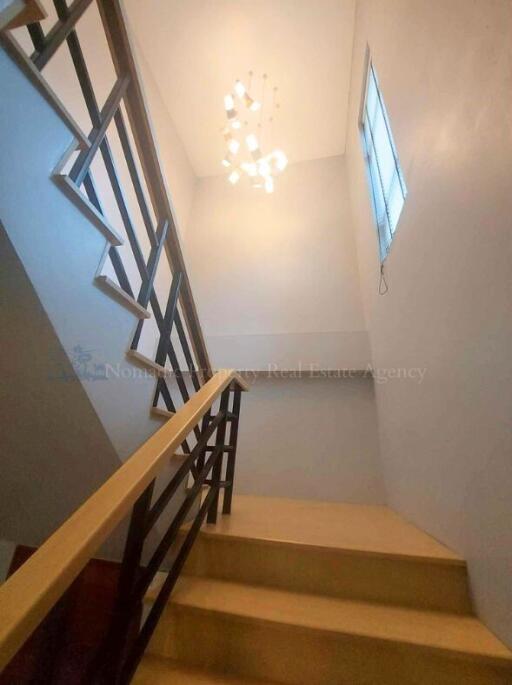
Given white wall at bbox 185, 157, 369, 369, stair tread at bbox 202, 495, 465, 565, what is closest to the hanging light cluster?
white wall at bbox 185, 157, 369, 369

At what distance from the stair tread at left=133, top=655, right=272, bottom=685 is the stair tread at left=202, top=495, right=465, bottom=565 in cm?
42

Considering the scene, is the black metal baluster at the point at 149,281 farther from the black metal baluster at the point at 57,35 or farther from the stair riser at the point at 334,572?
the stair riser at the point at 334,572

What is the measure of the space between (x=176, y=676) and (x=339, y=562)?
2.17ft

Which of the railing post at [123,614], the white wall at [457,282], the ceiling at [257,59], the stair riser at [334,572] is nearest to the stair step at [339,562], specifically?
the stair riser at [334,572]

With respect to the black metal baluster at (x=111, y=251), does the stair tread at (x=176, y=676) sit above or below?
below

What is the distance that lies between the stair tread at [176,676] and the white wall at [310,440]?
151 centimetres

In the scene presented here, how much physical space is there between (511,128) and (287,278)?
2.83 metres

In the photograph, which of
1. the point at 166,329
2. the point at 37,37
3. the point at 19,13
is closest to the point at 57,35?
the point at 37,37

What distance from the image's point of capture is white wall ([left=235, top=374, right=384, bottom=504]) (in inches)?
95.8

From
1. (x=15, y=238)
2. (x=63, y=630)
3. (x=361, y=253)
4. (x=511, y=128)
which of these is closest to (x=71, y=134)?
(x=15, y=238)

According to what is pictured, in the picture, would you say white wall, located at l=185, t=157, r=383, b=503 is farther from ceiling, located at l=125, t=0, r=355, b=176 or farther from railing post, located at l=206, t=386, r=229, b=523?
railing post, located at l=206, t=386, r=229, b=523

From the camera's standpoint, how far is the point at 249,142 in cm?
359

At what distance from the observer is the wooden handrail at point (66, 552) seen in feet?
1.51

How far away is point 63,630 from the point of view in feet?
4.65
